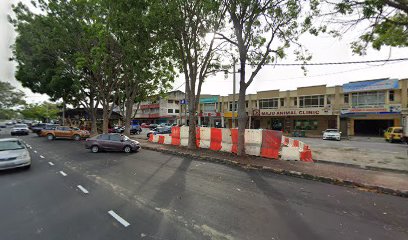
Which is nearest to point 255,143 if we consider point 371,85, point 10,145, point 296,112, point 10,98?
point 10,145

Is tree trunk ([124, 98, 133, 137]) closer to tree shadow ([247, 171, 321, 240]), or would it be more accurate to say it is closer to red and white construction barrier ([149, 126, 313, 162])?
red and white construction barrier ([149, 126, 313, 162])

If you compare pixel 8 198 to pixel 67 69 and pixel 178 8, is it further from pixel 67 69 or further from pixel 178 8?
pixel 67 69

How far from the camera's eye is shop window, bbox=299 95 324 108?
3428 cm

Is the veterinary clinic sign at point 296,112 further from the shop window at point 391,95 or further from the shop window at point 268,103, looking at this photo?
the shop window at point 391,95

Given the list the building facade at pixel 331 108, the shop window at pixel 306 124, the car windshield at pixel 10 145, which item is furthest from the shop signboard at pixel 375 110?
the car windshield at pixel 10 145

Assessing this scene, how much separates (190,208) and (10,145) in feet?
30.9

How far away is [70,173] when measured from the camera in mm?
8508

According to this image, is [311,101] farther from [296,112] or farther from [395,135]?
[395,135]

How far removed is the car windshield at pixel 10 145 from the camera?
920cm

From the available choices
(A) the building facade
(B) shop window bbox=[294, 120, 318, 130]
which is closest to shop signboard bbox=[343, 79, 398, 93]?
(A) the building facade

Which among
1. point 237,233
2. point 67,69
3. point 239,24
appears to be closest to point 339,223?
point 237,233

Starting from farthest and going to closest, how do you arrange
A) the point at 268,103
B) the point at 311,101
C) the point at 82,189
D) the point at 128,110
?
the point at 268,103
the point at 311,101
the point at 128,110
the point at 82,189

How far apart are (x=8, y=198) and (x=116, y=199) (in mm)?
2970

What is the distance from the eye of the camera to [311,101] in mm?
35125
